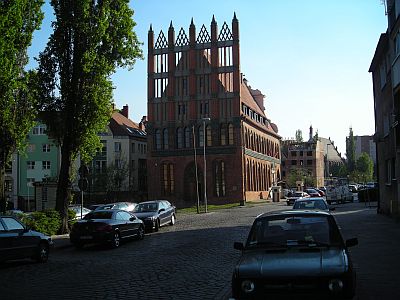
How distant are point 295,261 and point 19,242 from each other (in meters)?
9.92

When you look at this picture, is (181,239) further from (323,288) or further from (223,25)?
(223,25)

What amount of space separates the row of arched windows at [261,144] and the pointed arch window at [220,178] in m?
6.36

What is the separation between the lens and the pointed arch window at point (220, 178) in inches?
2763

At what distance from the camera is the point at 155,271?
12523mm

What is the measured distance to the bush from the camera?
22.0 metres

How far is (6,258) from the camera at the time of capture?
14.0 meters

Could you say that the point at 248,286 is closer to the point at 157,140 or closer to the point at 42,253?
the point at 42,253

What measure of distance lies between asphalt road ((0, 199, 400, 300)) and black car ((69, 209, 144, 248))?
431 millimetres

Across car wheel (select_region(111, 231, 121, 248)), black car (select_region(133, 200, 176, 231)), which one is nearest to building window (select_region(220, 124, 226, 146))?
black car (select_region(133, 200, 176, 231))

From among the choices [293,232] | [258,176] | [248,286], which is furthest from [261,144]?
[248,286]

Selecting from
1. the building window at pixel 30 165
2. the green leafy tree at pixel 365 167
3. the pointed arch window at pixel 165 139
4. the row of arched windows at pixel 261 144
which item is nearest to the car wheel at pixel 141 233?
the pointed arch window at pixel 165 139

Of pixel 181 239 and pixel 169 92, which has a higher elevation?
pixel 169 92

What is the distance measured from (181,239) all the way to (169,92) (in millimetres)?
51560

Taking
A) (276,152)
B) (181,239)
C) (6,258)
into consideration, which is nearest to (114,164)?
(276,152)
